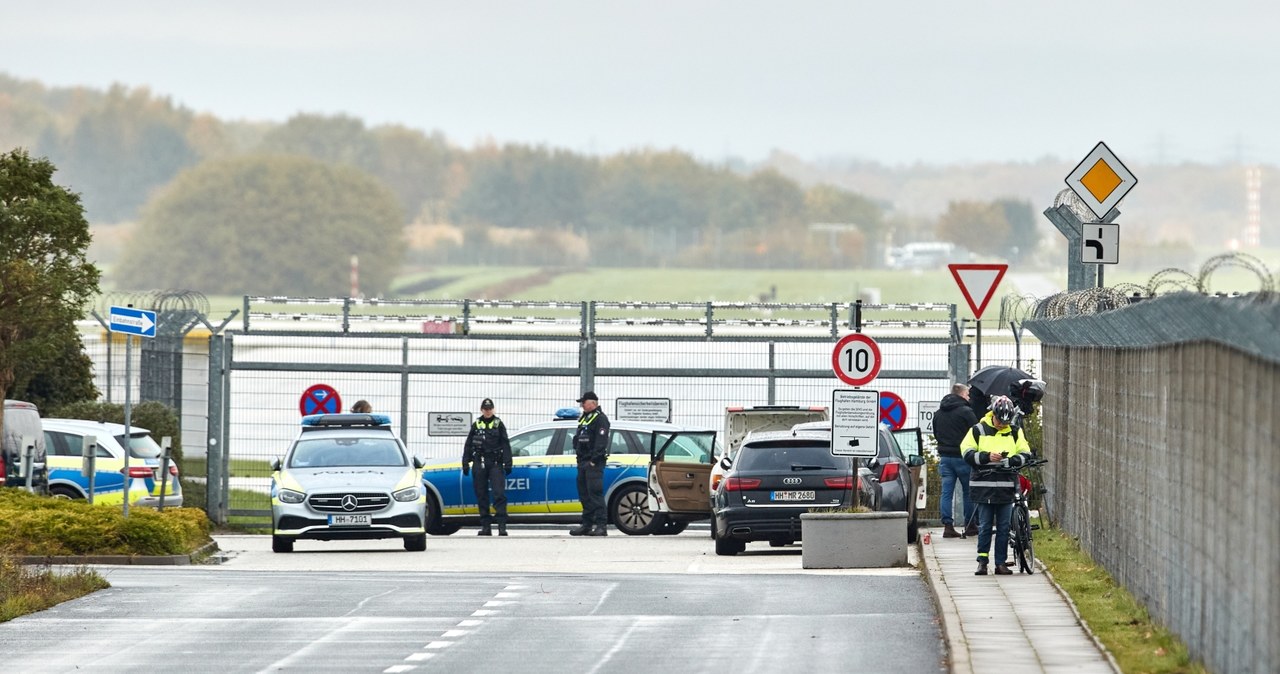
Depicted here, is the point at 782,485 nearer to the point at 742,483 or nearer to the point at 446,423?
the point at 742,483

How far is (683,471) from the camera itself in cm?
2573

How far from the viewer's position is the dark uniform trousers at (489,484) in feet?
87.5

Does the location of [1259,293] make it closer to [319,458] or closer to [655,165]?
[319,458]

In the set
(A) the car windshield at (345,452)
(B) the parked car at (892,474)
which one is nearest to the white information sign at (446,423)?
(A) the car windshield at (345,452)

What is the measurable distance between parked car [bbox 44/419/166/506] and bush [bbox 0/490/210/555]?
179 inches

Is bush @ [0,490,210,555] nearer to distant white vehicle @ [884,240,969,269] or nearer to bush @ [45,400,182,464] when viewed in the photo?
bush @ [45,400,182,464]

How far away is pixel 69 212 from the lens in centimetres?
2662

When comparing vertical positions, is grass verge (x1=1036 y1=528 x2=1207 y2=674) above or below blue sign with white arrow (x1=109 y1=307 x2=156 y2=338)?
below

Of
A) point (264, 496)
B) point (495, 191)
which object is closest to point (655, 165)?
point (495, 191)

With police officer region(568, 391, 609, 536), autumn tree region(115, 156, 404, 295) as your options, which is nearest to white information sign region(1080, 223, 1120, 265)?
police officer region(568, 391, 609, 536)

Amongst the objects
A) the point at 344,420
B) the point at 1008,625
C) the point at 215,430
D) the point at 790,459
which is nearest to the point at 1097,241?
the point at 790,459

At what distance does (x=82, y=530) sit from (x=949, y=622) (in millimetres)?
Result: 10706

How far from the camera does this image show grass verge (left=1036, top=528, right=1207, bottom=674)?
40.2 ft

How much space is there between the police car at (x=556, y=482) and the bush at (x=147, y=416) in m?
4.86
